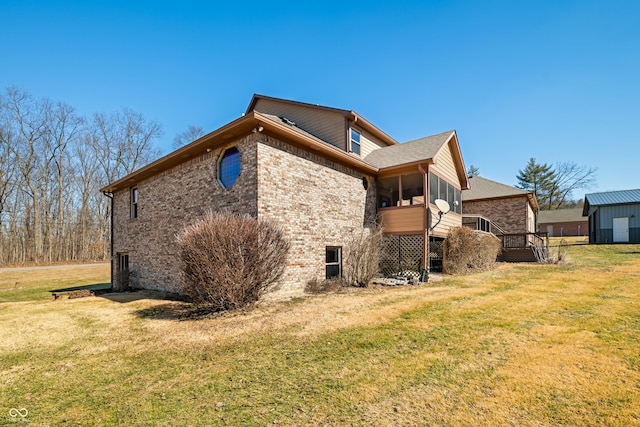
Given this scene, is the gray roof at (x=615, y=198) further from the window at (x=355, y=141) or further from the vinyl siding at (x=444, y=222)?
the window at (x=355, y=141)

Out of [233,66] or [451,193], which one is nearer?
[233,66]

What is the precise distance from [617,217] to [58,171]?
176 feet

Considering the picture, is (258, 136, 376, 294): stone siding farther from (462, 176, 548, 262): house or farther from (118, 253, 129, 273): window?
(118, 253, 129, 273): window

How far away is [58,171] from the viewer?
3155cm

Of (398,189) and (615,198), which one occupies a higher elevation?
(615,198)

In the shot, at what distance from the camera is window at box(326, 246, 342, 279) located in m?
10.3

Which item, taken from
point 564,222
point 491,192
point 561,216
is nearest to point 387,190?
point 491,192

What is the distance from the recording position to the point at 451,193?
14562 mm

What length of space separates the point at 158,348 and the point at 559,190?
61.8 meters

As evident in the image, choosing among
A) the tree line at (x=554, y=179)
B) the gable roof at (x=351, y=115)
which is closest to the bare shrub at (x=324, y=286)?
the gable roof at (x=351, y=115)

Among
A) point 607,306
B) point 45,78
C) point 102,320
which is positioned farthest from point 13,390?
point 45,78

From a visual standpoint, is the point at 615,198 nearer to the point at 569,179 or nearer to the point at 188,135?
the point at 569,179

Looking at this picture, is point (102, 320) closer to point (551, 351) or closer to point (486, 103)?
point (551, 351)

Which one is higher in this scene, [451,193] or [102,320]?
[451,193]
